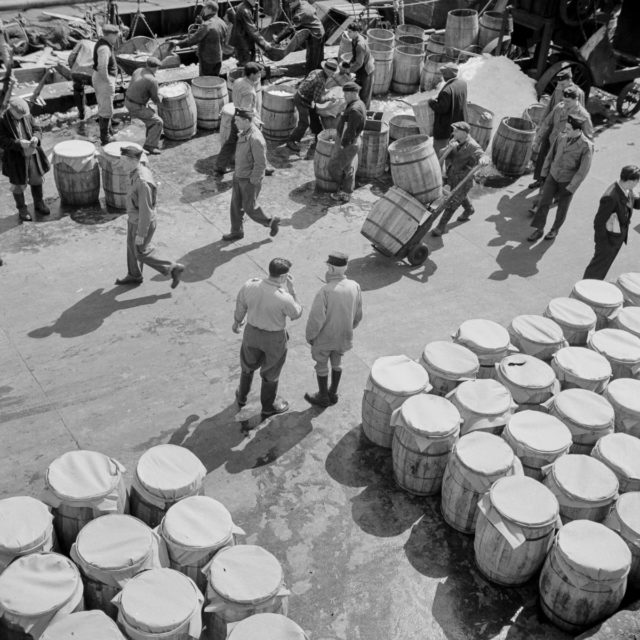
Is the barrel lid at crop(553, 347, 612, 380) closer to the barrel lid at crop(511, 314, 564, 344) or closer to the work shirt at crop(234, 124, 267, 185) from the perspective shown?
the barrel lid at crop(511, 314, 564, 344)

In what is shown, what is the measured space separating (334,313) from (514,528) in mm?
2402

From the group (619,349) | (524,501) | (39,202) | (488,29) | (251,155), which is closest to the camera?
(524,501)

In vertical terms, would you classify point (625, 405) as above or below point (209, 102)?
above

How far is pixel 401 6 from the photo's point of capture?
18406mm

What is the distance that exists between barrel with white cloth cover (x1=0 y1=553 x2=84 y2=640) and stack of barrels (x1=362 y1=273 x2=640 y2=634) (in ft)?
8.98

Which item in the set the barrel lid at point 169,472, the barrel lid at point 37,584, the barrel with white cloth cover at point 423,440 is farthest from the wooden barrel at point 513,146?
the barrel lid at point 37,584

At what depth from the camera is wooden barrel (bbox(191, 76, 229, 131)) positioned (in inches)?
492

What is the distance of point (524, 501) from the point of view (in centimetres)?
559

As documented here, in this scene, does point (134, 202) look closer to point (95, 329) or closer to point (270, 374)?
point (95, 329)

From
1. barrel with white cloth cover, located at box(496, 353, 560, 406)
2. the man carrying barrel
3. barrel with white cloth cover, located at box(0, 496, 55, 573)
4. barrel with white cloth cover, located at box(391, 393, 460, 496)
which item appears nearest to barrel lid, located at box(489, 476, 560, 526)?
barrel with white cloth cover, located at box(391, 393, 460, 496)

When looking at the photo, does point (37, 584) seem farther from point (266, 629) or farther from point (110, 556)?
point (266, 629)

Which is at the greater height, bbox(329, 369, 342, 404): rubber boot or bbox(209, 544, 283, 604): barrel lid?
bbox(209, 544, 283, 604): barrel lid

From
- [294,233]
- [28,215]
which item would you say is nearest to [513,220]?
[294,233]

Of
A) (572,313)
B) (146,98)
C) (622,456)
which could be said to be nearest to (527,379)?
(622,456)
